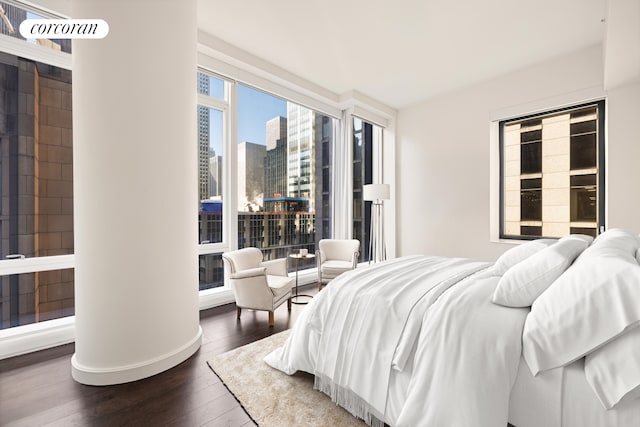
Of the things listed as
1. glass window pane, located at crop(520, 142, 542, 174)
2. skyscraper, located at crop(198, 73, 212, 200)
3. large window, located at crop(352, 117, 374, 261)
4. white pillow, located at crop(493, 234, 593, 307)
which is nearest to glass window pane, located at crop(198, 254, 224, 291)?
skyscraper, located at crop(198, 73, 212, 200)

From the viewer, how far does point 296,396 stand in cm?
183

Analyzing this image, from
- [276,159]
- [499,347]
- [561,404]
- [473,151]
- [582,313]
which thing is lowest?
[561,404]

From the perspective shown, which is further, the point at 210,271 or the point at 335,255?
the point at 335,255

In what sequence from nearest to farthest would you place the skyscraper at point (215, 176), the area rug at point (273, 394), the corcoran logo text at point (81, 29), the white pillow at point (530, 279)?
the white pillow at point (530, 279) < the area rug at point (273, 394) < the corcoran logo text at point (81, 29) < the skyscraper at point (215, 176)

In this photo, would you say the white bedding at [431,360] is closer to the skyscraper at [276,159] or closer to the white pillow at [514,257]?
the white pillow at [514,257]

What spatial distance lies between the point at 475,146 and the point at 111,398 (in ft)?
16.8

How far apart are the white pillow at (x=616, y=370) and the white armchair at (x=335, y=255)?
307 cm

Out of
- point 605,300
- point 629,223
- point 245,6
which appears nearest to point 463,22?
point 245,6

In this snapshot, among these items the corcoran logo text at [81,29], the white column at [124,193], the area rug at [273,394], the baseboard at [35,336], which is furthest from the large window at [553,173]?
the baseboard at [35,336]

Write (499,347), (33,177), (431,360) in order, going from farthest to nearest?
(33,177), (431,360), (499,347)

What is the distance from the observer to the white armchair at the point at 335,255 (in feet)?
13.6

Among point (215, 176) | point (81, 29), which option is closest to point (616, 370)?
point (81, 29)

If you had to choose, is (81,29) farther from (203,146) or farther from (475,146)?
(475,146)

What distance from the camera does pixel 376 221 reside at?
→ 558 centimetres
